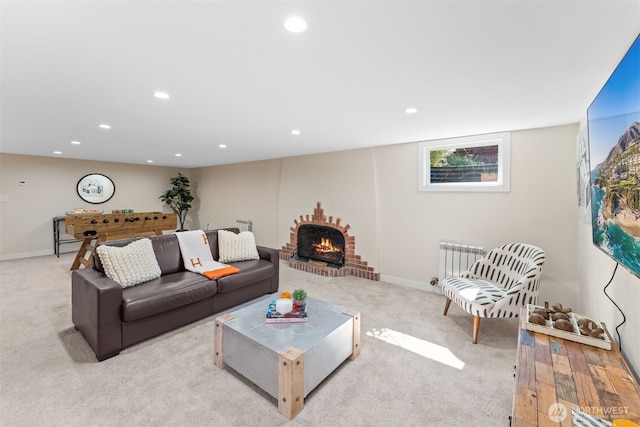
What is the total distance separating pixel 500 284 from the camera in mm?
2801

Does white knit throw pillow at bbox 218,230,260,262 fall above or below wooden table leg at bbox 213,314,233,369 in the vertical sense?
above

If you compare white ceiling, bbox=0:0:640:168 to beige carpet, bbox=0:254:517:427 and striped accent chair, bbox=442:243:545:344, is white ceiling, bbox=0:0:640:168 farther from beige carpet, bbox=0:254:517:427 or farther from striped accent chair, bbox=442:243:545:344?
beige carpet, bbox=0:254:517:427

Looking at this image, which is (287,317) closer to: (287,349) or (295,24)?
(287,349)

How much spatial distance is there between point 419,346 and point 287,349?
1.33 meters

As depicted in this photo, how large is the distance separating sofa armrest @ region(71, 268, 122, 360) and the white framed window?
3643 millimetres

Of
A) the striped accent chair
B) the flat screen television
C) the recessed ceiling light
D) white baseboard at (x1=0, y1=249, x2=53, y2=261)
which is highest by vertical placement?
the recessed ceiling light

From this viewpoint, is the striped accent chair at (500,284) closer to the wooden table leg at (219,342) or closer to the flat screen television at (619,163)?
the flat screen television at (619,163)

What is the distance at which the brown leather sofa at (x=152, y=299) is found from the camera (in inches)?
84.2

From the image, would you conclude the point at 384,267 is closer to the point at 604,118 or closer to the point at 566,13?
the point at 604,118

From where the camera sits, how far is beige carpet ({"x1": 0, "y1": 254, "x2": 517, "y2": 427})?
1605 mm

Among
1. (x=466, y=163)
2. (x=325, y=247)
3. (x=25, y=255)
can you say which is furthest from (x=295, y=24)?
(x=25, y=255)

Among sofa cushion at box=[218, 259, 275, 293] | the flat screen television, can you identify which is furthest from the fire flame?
the flat screen television

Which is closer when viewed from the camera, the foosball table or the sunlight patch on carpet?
the sunlight patch on carpet

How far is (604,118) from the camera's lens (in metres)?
1.37
